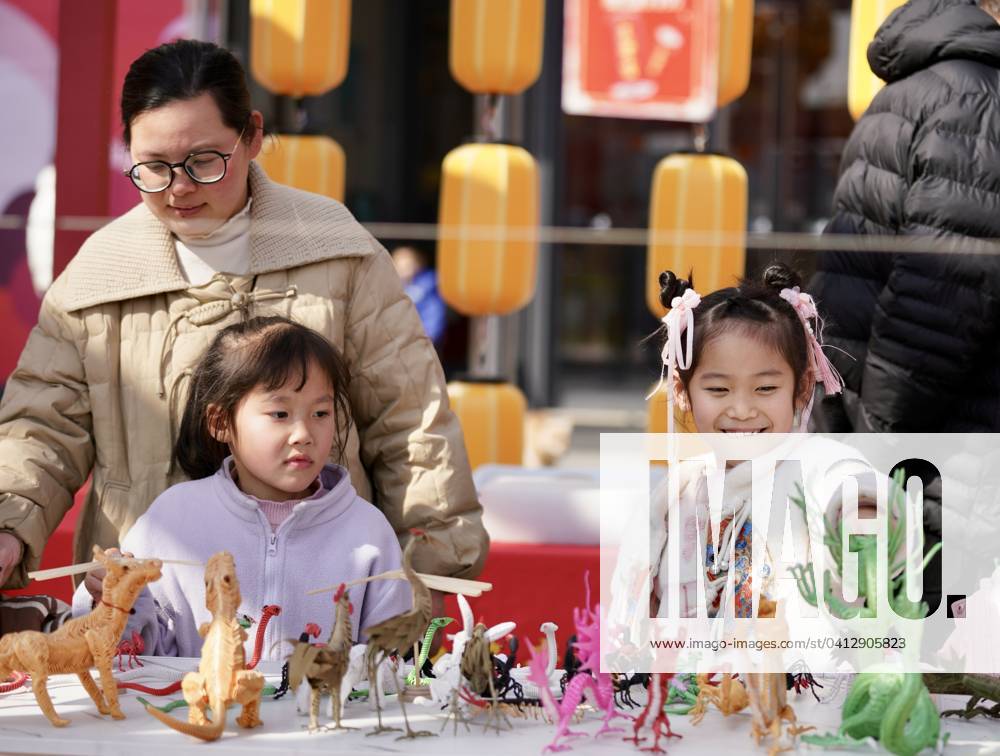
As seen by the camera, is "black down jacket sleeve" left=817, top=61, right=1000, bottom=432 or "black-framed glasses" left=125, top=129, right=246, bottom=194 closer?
"black-framed glasses" left=125, top=129, right=246, bottom=194

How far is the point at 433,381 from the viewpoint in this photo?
6.24 feet

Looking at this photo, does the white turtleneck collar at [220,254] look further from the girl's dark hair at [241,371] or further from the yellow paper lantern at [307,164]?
the yellow paper lantern at [307,164]

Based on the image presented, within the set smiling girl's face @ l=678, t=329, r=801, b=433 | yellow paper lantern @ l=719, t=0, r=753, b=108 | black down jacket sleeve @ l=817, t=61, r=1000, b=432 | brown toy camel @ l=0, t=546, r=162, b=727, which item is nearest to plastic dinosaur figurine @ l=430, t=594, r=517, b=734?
brown toy camel @ l=0, t=546, r=162, b=727

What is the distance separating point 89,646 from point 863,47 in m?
2.68

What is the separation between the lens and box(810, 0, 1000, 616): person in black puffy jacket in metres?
2.07

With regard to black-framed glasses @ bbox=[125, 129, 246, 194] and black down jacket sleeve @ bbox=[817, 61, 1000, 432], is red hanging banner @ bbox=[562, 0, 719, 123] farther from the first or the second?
black-framed glasses @ bbox=[125, 129, 246, 194]

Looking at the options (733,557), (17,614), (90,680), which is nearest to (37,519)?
(17,614)

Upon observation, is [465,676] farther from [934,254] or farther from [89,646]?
[934,254]

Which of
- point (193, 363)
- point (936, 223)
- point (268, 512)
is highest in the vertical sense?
point (936, 223)

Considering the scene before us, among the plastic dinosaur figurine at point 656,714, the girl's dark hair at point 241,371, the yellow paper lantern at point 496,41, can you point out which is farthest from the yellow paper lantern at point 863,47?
the plastic dinosaur figurine at point 656,714

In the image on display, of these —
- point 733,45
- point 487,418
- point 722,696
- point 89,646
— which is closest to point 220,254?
point 89,646

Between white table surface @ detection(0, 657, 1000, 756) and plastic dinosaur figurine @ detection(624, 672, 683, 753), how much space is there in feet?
0.04

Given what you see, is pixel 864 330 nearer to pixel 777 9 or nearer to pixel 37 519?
pixel 37 519

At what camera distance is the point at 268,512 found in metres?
1.65
